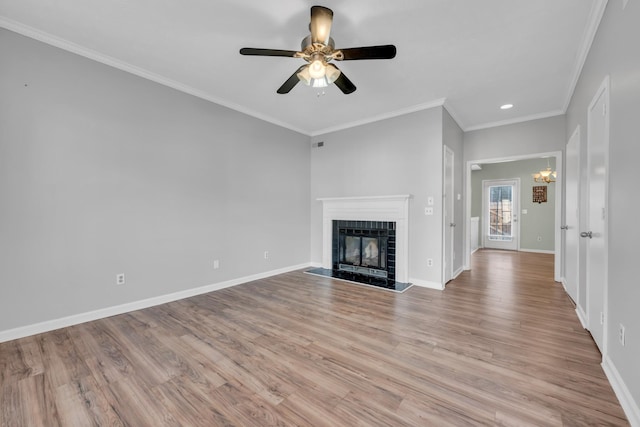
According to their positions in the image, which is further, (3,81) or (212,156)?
(212,156)

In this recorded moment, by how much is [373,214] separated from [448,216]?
1171mm

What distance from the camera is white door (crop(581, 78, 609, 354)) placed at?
1.97 meters

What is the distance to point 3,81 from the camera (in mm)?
2318

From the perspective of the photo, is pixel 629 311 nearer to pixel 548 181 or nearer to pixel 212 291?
pixel 212 291

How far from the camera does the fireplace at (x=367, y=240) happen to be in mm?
4168

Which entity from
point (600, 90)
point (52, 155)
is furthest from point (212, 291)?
point (600, 90)

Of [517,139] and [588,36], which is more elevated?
[588,36]

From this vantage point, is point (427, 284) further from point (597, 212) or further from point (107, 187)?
point (107, 187)

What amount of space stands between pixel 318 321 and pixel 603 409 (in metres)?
2.04

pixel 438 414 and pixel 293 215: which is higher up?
pixel 293 215

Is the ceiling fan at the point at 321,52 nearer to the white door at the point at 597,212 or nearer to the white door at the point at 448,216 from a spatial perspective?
the white door at the point at 597,212

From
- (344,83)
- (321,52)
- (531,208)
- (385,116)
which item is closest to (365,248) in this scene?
(385,116)

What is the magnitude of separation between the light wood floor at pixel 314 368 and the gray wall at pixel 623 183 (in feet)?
1.06

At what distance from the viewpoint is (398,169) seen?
430cm
